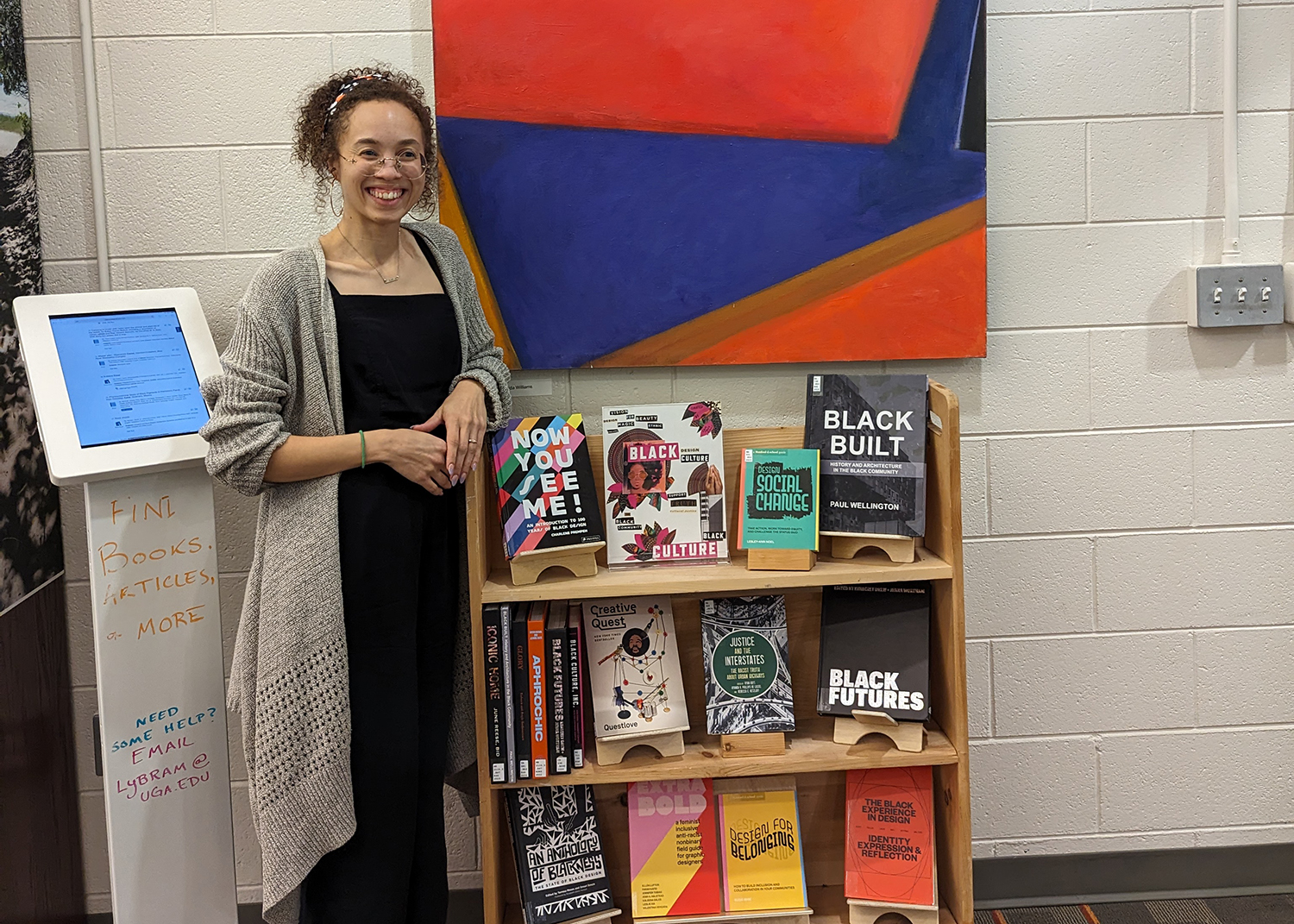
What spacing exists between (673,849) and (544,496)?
2.38ft

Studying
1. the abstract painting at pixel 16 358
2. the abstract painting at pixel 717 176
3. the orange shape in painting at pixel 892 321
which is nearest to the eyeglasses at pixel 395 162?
the abstract painting at pixel 717 176

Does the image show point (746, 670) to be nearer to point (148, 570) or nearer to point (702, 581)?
point (702, 581)

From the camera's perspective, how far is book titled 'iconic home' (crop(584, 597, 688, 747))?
1.84 meters

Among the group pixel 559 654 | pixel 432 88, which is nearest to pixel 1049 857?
pixel 559 654

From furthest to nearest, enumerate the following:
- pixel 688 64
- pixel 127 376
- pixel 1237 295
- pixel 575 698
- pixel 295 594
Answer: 1. pixel 1237 295
2. pixel 688 64
3. pixel 575 698
4. pixel 127 376
5. pixel 295 594

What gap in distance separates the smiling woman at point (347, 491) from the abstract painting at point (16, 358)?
0.54 m

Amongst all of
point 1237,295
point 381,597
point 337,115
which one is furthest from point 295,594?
point 1237,295

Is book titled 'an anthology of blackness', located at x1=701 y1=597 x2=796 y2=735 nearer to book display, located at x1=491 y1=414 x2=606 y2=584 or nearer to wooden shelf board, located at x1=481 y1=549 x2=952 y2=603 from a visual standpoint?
wooden shelf board, located at x1=481 y1=549 x2=952 y2=603

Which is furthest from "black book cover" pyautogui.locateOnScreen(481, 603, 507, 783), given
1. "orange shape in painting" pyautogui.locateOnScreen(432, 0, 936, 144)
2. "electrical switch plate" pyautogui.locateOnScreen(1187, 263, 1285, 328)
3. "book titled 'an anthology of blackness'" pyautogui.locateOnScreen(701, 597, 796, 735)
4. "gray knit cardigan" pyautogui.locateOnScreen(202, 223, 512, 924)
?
"electrical switch plate" pyautogui.locateOnScreen(1187, 263, 1285, 328)

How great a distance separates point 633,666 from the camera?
1891 millimetres

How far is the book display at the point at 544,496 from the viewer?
5.94 feet

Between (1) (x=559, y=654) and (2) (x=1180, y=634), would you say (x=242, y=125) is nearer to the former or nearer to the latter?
(1) (x=559, y=654)

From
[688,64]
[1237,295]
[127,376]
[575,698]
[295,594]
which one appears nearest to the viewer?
[295,594]

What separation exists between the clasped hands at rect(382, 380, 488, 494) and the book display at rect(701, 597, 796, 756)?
56 centimetres
